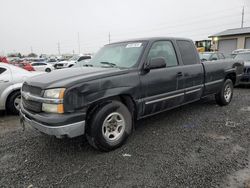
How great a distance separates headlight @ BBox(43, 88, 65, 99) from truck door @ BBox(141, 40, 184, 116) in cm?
140

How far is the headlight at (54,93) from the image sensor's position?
2604 millimetres

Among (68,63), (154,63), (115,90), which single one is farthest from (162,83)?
(68,63)

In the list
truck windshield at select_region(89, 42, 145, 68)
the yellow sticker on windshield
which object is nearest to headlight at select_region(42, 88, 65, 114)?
truck windshield at select_region(89, 42, 145, 68)

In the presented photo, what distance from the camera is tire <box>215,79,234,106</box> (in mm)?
5469

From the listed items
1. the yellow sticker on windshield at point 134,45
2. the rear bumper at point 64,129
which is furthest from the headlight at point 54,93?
the yellow sticker on windshield at point 134,45

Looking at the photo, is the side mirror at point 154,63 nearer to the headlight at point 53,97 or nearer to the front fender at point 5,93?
the headlight at point 53,97

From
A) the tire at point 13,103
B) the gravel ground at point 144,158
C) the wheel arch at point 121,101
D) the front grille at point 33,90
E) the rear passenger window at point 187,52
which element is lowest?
the gravel ground at point 144,158

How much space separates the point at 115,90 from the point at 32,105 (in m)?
1.27

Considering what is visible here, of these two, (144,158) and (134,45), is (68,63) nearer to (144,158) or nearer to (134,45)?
(134,45)

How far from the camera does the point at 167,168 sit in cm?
270

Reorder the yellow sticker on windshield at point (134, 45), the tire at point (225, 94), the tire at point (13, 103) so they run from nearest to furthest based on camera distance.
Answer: the yellow sticker on windshield at point (134, 45)
the tire at point (13, 103)
the tire at point (225, 94)

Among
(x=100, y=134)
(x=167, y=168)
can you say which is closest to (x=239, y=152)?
(x=167, y=168)

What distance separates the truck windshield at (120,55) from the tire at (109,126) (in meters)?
0.87

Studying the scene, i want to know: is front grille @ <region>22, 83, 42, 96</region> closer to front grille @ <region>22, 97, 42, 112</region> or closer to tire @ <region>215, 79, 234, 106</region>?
front grille @ <region>22, 97, 42, 112</region>
